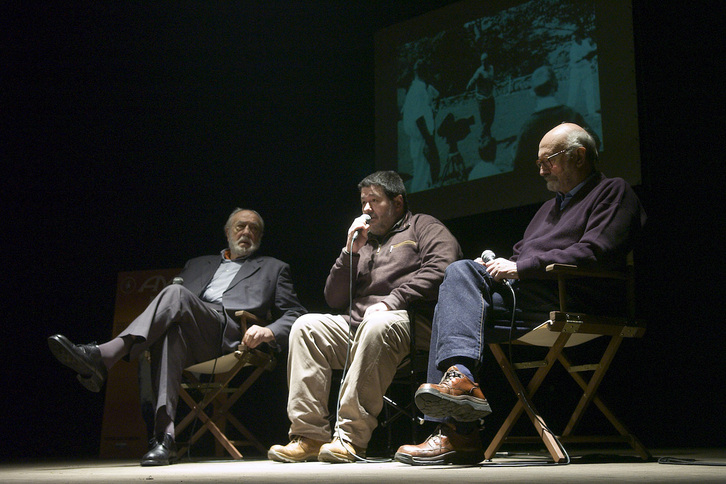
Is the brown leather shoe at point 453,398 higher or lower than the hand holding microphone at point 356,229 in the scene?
lower

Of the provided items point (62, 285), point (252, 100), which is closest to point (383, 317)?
point (252, 100)

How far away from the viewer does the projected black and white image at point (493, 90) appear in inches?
136

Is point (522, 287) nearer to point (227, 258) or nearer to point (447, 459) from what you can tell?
point (447, 459)

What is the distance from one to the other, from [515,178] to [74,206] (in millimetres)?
3045

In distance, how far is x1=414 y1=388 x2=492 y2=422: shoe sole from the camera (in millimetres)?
1931

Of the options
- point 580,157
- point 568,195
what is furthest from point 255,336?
point 580,157

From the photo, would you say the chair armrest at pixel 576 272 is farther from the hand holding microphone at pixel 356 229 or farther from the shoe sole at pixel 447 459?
the hand holding microphone at pixel 356 229

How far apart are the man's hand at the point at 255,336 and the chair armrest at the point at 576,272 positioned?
142cm

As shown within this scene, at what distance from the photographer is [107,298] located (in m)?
4.54

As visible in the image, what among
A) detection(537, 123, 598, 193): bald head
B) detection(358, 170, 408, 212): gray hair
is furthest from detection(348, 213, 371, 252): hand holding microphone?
detection(537, 123, 598, 193): bald head

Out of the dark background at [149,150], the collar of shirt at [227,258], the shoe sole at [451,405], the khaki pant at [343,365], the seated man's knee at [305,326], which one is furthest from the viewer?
the dark background at [149,150]

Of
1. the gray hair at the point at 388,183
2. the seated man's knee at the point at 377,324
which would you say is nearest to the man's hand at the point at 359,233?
the gray hair at the point at 388,183

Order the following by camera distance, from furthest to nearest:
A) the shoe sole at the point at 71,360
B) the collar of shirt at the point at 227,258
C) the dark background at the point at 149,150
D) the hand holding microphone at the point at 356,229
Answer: the dark background at the point at 149,150 → the collar of shirt at the point at 227,258 → the hand holding microphone at the point at 356,229 → the shoe sole at the point at 71,360

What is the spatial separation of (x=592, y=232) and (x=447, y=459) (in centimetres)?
92
